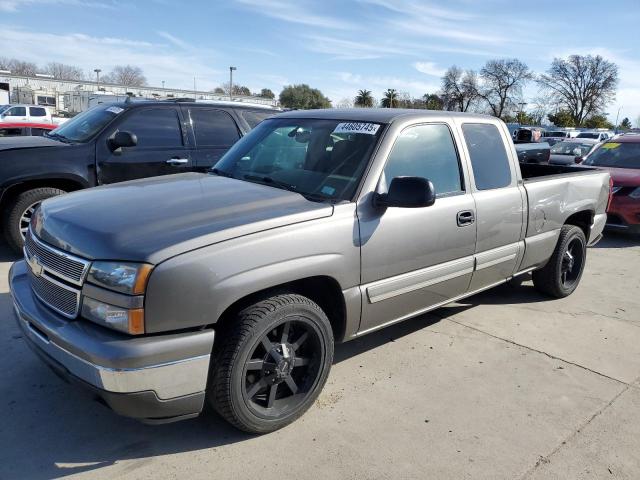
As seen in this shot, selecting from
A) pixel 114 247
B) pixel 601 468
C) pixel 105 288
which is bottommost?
pixel 601 468

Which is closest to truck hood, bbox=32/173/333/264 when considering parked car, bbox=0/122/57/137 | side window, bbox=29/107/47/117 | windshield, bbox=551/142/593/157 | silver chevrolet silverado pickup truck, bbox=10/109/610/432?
silver chevrolet silverado pickup truck, bbox=10/109/610/432

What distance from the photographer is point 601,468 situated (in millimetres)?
2783

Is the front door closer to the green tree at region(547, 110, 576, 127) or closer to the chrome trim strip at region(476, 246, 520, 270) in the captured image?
the chrome trim strip at region(476, 246, 520, 270)

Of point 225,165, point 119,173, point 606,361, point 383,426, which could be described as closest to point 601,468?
point 383,426

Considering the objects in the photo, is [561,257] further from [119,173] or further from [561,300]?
[119,173]

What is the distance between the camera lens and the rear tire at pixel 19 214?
→ 5684 millimetres

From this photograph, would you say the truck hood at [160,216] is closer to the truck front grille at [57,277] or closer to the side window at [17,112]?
the truck front grille at [57,277]

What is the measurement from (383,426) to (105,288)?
1.74 m

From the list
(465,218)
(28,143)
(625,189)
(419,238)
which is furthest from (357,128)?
(625,189)

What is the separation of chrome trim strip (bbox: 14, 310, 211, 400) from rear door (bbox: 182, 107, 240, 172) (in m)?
4.34

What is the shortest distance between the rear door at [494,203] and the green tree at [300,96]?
179 feet

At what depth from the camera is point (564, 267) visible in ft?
17.7

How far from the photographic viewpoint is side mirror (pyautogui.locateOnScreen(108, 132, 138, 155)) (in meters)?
5.99

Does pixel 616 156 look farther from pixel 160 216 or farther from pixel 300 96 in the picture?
pixel 300 96
